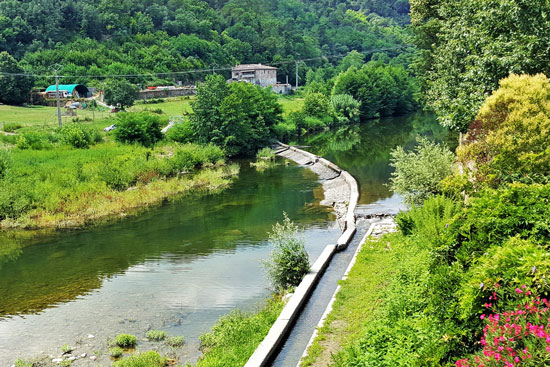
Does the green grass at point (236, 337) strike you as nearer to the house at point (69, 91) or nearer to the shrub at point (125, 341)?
the shrub at point (125, 341)

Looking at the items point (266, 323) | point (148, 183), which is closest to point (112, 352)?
point (266, 323)

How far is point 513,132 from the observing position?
47.9 ft

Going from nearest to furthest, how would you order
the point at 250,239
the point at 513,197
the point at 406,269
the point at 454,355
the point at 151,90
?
1. the point at 454,355
2. the point at 513,197
3. the point at 406,269
4. the point at 250,239
5. the point at 151,90

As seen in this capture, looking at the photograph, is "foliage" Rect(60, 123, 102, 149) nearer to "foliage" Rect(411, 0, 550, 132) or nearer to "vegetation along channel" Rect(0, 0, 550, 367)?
"vegetation along channel" Rect(0, 0, 550, 367)

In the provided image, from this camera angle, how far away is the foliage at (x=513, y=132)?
46.2ft

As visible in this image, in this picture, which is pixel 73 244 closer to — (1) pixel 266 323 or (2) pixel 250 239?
(2) pixel 250 239

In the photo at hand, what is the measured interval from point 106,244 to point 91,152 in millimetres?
18470

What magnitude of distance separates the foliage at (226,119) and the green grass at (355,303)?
115ft

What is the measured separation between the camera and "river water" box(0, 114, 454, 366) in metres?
15.3

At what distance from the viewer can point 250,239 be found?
23.9 m

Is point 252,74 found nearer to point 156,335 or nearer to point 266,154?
point 266,154

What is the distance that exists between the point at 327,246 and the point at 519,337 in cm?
1203

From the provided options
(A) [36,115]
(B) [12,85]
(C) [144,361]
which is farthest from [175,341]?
(B) [12,85]

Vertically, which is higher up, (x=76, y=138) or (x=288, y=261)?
(x=76, y=138)
